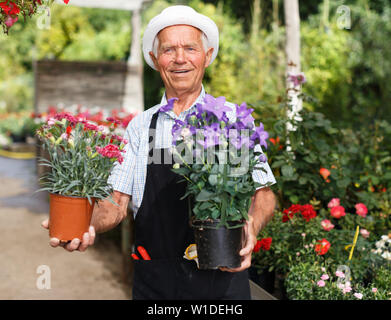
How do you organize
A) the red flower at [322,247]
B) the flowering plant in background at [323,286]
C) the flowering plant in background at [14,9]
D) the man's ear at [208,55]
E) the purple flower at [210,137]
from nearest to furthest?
the purple flower at [210,137], the flowering plant in background at [14,9], the man's ear at [208,55], the flowering plant in background at [323,286], the red flower at [322,247]

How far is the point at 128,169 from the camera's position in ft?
5.27

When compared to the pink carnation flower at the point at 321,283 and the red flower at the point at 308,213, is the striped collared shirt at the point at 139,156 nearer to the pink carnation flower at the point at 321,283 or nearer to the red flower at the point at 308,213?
the pink carnation flower at the point at 321,283

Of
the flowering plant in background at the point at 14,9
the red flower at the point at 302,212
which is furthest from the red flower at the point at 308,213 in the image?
the flowering plant in background at the point at 14,9

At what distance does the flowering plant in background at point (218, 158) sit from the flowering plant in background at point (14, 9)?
67 centimetres

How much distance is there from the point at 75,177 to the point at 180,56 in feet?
1.69

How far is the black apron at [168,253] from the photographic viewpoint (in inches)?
60.1

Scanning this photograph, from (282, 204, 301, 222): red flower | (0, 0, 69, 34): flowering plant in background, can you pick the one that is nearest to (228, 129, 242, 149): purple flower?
(0, 0, 69, 34): flowering plant in background

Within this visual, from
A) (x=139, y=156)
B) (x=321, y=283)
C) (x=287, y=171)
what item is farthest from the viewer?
(x=287, y=171)

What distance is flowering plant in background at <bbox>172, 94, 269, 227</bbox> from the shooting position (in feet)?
4.08

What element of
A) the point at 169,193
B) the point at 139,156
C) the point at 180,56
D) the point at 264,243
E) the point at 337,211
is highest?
the point at 180,56

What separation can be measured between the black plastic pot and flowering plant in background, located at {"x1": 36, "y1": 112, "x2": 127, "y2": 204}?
31 centimetres

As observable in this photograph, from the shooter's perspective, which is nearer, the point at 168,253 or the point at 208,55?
the point at 168,253

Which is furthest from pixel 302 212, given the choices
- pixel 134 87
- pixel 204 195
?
pixel 134 87

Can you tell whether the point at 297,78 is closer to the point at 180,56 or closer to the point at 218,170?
the point at 180,56
